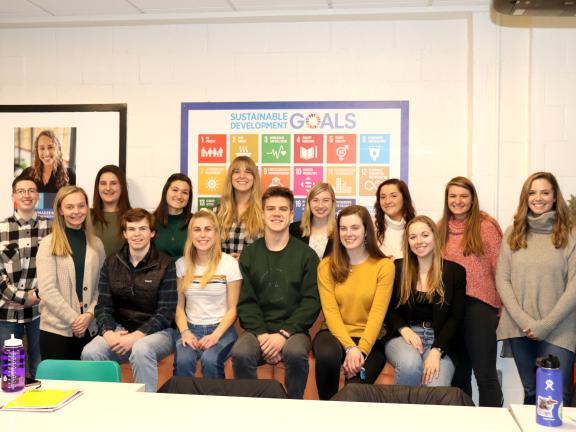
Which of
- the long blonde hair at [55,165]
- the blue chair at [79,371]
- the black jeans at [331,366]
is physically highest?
the long blonde hair at [55,165]

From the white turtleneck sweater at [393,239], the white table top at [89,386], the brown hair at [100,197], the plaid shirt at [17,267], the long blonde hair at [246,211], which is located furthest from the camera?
the brown hair at [100,197]

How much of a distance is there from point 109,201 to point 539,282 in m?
3.01

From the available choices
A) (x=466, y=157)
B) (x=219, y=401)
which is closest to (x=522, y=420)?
(x=219, y=401)

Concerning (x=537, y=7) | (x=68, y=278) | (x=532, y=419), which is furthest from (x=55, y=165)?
(x=532, y=419)

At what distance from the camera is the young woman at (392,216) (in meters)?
4.13

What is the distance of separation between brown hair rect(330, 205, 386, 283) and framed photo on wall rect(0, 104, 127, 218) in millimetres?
2087

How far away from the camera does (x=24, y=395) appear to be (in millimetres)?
2238

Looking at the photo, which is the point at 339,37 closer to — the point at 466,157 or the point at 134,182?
the point at 466,157

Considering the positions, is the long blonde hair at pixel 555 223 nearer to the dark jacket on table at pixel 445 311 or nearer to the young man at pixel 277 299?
the dark jacket on table at pixel 445 311

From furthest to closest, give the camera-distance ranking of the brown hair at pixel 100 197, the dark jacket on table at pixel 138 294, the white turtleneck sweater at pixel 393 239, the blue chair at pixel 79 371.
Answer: the brown hair at pixel 100 197 → the white turtleneck sweater at pixel 393 239 → the dark jacket on table at pixel 138 294 → the blue chair at pixel 79 371

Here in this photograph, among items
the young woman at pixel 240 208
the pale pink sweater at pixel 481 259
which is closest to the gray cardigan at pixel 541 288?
the pale pink sweater at pixel 481 259

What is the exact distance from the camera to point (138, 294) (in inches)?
150

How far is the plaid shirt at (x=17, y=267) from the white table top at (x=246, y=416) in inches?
79.0

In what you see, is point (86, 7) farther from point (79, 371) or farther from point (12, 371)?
point (12, 371)
